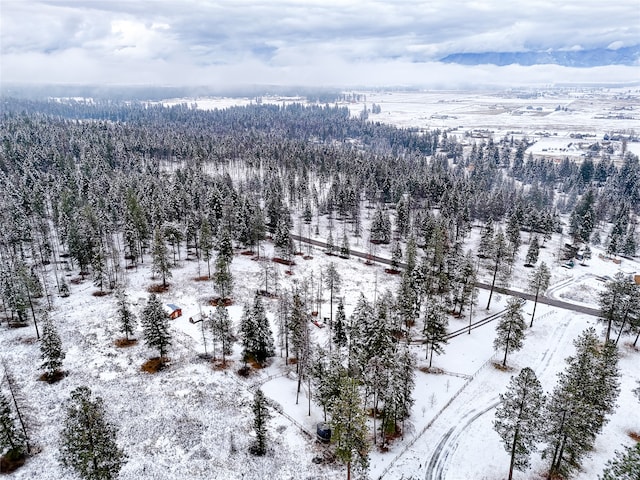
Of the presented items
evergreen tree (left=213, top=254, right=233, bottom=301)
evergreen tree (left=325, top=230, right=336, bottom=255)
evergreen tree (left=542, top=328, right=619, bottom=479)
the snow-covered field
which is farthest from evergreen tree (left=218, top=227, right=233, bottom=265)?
evergreen tree (left=542, top=328, right=619, bottom=479)

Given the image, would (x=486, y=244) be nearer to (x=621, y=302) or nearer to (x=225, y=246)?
(x=621, y=302)

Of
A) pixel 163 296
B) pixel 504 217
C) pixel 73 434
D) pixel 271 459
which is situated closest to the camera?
pixel 73 434

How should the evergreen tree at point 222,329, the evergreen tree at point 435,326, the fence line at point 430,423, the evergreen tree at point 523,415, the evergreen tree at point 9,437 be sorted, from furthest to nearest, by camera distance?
the evergreen tree at point 435,326
the evergreen tree at point 222,329
the fence line at point 430,423
the evergreen tree at point 9,437
the evergreen tree at point 523,415

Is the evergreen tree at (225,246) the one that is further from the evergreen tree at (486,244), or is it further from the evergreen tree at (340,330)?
the evergreen tree at (486,244)

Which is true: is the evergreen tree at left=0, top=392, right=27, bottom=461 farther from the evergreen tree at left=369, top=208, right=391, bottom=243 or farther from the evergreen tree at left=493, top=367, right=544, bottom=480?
the evergreen tree at left=369, top=208, right=391, bottom=243

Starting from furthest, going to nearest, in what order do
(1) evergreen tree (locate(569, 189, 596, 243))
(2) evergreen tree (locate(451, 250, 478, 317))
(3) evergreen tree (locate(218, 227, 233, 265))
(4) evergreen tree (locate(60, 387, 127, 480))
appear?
(1) evergreen tree (locate(569, 189, 596, 243)), (3) evergreen tree (locate(218, 227, 233, 265)), (2) evergreen tree (locate(451, 250, 478, 317)), (4) evergreen tree (locate(60, 387, 127, 480))

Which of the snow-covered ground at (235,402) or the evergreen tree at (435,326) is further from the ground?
the evergreen tree at (435,326)

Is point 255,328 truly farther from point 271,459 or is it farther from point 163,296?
point 163,296

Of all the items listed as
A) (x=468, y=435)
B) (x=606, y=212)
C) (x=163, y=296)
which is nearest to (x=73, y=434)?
→ (x=468, y=435)

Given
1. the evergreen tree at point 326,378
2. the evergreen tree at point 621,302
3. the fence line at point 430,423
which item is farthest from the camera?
the evergreen tree at point 621,302

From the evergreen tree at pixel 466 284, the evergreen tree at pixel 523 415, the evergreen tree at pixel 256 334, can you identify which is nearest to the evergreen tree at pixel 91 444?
the evergreen tree at pixel 256 334

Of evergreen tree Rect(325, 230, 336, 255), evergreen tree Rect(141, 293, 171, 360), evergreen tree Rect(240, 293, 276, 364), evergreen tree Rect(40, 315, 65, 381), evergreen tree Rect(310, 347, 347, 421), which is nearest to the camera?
evergreen tree Rect(310, 347, 347, 421)
